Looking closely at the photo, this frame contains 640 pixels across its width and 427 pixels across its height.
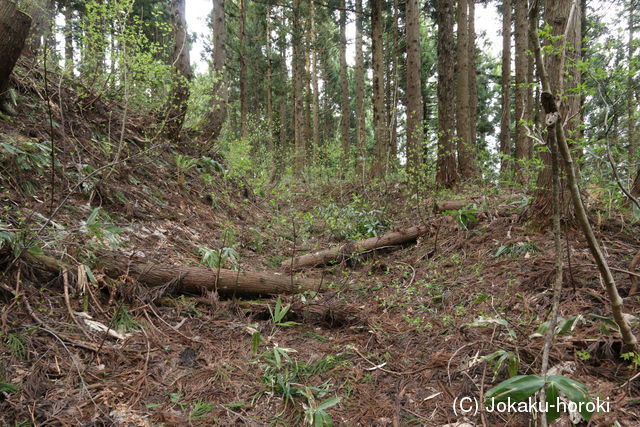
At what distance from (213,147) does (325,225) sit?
3866 mm

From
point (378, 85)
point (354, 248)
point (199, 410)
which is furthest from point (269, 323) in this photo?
point (378, 85)

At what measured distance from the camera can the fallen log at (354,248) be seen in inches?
181

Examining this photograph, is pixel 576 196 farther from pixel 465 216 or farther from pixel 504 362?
pixel 465 216

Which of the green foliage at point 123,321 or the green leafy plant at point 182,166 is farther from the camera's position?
the green leafy plant at point 182,166

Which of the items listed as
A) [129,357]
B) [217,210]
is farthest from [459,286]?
[217,210]

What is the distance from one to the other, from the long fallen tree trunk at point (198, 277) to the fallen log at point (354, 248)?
665mm

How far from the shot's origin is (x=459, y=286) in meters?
3.46

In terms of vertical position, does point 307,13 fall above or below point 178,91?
above

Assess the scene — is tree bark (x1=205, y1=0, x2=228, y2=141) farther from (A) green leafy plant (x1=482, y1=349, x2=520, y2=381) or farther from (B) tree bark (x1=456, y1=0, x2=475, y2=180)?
(A) green leafy plant (x1=482, y1=349, x2=520, y2=381)

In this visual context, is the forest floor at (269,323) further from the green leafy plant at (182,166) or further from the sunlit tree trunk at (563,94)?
the green leafy plant at (182,166)

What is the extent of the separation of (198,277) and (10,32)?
126 inches

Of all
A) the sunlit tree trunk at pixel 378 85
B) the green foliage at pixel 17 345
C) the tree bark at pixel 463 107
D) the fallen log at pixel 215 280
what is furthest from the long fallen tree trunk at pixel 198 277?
the sunlit tree trunk at pixel 378 85

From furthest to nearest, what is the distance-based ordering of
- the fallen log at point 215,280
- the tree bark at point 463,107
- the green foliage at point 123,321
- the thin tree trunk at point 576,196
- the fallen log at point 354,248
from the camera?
1. the tree bark at point 463,107
2. the fallen log at point 354,248
3. the fallen log at point 215,280
4. the green foliage at point 123,321
5. the thin tree trunk at point 576,196

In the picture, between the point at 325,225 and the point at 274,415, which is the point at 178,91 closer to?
the point at 325,225
